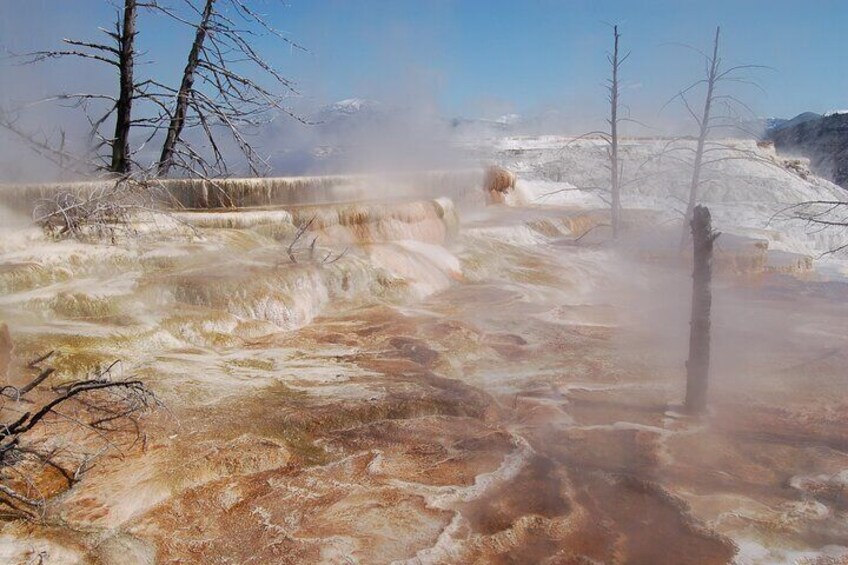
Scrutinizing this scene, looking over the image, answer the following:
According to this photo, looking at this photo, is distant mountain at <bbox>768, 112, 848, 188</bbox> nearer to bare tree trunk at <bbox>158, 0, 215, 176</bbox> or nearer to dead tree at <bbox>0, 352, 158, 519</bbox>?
bare tree trunk at <bbox>158, 0, 215, 176</bbox>

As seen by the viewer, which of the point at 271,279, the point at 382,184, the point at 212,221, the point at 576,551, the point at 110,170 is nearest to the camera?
the point at 576,551

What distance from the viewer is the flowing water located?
141 inches

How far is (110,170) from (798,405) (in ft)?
23.0

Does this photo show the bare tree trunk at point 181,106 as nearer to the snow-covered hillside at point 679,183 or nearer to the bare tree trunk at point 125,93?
the bare tree trunk at point 125,93

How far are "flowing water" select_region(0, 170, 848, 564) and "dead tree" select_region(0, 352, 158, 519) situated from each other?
0.14 metres

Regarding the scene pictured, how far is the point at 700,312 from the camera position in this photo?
212 inches

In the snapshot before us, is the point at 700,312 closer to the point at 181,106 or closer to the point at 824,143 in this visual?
the point at 181,106

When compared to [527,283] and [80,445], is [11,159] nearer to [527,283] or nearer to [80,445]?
[80,445]

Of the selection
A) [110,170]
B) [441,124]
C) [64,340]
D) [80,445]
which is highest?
[441,124]

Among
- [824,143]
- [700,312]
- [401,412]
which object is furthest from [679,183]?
[401,412]

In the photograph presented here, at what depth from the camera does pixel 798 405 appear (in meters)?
5.79

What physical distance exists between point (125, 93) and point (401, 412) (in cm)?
417

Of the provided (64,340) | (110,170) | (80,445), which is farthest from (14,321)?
(80,445)

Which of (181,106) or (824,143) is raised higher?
(824,143)
